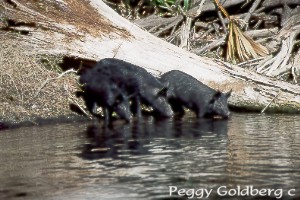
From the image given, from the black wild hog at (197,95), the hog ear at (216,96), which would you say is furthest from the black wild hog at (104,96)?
the hog ear at (216,96)

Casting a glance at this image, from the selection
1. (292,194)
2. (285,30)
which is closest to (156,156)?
(292,194)

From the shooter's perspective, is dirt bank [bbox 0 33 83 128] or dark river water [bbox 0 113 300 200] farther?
dirt bank [bbox 0 33 83 128]

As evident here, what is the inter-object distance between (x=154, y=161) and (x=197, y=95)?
176 inches

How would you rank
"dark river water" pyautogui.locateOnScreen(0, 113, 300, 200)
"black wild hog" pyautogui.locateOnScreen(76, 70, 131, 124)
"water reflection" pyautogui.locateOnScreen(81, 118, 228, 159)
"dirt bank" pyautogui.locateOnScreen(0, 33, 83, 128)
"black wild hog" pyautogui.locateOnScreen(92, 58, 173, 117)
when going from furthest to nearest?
"black wild hog" pyautogui.locateOnScreen(92, 58, 173, 117)
"dirt bank" pyautogui.locateOnScreen(0, 33, 83, 128)
"black wild hog" pyautogui.locateOnScreen(76, 70, 131, 124)
"water reflection" pyautogui.locateOnScreen(81, 118, 228, 159)
"dark river water" pyautogui.locateOnScreen(0, 113, 300, 200)

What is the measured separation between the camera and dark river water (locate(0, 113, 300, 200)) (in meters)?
7.09

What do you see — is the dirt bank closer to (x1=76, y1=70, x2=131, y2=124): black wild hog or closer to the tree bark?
the tree bark

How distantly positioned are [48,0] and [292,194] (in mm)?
7082

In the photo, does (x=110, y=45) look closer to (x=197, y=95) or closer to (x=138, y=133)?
(x=197, y=95)

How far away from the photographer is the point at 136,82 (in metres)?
12.7

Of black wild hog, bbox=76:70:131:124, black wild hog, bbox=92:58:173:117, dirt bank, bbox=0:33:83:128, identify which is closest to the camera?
black wild hog, bbox=76:70:131:124

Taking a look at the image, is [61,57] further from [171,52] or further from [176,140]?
[176,140]

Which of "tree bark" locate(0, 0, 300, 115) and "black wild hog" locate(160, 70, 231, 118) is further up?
"tree bark" locate(0, 0, 300, 115)

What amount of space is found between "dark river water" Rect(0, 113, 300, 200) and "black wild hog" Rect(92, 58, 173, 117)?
0.85 meters

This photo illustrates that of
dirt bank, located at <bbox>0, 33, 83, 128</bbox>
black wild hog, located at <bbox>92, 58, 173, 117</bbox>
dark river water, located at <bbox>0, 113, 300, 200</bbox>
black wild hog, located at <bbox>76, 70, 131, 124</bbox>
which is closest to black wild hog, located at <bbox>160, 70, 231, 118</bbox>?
black wild hog, located at <bbox>92, 58, 173, 117</bbox>
